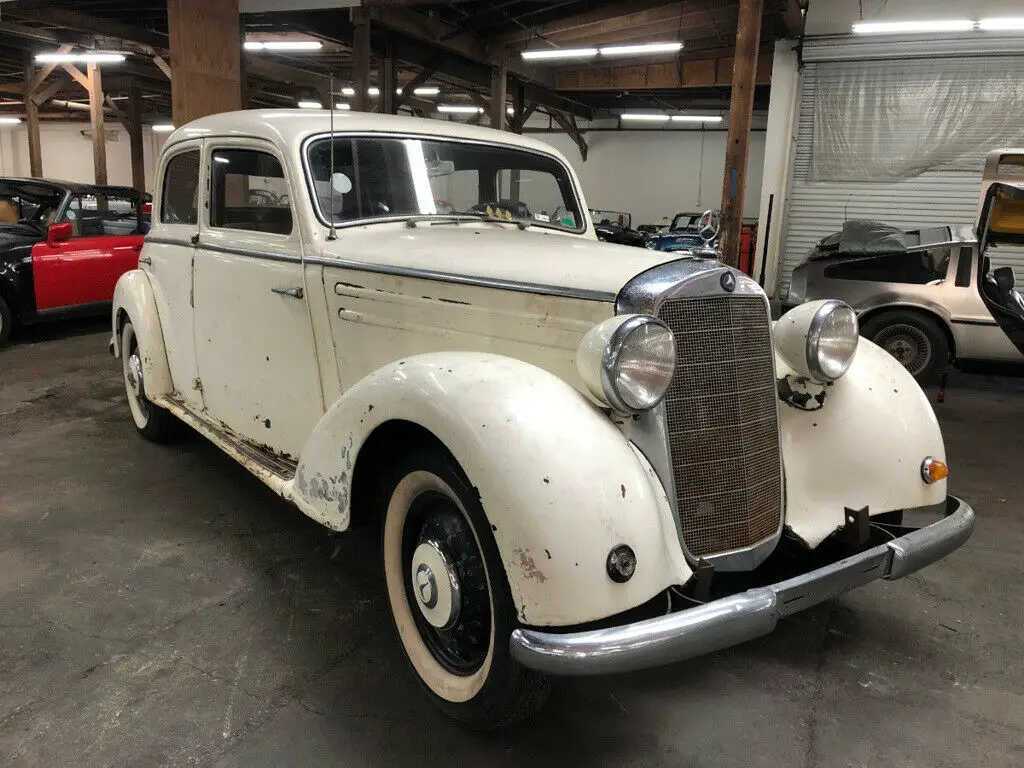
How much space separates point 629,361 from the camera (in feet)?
5.85

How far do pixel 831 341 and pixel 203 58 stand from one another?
708 cm

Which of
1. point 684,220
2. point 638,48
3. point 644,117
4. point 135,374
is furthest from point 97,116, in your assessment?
point 644,117

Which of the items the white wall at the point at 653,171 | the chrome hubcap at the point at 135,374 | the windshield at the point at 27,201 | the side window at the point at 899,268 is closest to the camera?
the chrome hubcap at the point at 135,374

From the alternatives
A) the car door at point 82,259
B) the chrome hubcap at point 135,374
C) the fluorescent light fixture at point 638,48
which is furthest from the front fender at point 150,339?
the fluorescent light fixture at point 638,48

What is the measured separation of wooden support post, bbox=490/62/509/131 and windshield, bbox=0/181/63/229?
6240 mm

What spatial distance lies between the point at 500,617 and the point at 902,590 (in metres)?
1.97

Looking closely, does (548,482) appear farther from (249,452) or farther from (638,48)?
(638,48)

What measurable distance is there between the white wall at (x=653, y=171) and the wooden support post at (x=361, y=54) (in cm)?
1174

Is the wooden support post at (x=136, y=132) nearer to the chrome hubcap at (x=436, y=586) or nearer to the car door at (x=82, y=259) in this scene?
the car door at (x=82, y=259)

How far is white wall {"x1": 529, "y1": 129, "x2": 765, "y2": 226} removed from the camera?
19766 millimetres

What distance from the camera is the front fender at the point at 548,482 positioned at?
1614mm

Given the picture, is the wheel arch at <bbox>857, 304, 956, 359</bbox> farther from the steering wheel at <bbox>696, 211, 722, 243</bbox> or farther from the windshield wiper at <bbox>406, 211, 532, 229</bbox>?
the windshield wiper at <bbox>406, 211, 532, 229</bbox>

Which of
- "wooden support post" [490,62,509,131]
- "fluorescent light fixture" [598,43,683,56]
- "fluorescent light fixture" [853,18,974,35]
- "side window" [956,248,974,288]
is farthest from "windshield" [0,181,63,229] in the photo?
"fluorescent light fixture" [853,18,974,35]

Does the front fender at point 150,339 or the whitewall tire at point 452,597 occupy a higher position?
the front fender at point 150,339
